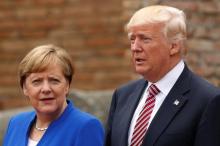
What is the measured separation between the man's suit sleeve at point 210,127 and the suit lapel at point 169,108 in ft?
0.60

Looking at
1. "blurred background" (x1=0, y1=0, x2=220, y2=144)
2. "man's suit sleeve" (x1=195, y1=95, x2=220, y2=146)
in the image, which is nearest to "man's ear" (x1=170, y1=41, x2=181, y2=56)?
"man's suit sleeve" (x1=195, y1=95, x2=220, y2=146)

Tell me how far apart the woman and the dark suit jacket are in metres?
0.21

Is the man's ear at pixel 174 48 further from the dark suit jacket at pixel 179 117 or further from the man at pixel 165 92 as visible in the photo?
the dark suit jacket at pixel 179 117

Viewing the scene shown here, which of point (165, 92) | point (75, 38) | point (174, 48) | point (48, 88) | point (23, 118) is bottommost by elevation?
point (75, 38)

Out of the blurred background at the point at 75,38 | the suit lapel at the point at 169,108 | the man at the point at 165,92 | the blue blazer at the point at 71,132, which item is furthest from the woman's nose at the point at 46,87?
the blurred background at the point at 75,38

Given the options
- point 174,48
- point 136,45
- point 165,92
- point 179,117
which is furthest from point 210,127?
point 136,45

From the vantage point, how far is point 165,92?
15.5 ft

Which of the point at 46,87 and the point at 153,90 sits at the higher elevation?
the point at 46,87

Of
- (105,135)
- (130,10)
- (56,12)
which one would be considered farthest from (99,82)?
(105,135)

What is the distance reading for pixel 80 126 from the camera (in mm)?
4625

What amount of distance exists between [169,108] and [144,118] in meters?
0.15

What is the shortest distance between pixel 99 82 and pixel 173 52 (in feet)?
16.0

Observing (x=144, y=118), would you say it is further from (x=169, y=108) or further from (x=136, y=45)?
(x=136, y=45)

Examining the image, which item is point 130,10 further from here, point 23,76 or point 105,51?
point 23,76
